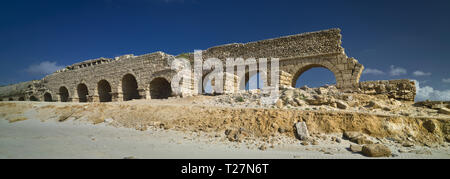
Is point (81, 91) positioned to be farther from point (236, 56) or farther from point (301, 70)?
point (301, 70)

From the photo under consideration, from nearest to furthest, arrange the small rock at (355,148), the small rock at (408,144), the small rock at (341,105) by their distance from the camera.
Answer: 1. the small rock at (355,148)
2. the small rock at (408,144)
3. the small rock at (341,105)

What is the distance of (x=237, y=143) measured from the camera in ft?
13.9

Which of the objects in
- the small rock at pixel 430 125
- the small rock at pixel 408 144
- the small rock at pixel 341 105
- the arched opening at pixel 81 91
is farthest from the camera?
the arched opening at pixel 81 91

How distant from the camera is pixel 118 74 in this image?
15.9 m

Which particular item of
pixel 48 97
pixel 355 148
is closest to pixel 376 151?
pixel 355 148

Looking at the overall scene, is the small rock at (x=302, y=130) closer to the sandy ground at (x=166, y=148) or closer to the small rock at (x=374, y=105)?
the sandy ground at (x=166, y=148)

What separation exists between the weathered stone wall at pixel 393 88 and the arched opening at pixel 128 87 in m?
15.2

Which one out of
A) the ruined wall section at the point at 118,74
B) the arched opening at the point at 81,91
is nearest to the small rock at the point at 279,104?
the ruined wall section at the point at 118,74

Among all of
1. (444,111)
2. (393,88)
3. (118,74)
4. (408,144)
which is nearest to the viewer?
(408,144)

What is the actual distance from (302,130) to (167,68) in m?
10.7

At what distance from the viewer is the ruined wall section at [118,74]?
14.0m

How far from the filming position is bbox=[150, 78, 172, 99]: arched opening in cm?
1484

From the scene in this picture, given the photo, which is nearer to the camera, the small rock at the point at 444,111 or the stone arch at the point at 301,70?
the small rock at the point at 444,111
